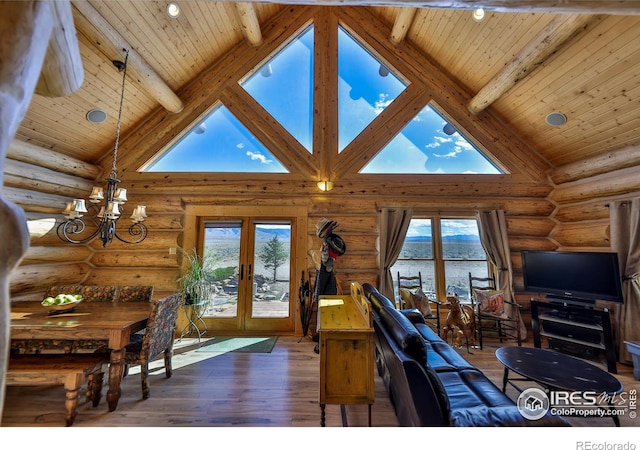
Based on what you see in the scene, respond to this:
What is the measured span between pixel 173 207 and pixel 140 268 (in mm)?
1188

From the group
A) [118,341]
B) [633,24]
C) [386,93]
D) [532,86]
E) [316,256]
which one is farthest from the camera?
[386,93]

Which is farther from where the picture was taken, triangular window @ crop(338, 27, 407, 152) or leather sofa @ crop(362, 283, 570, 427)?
triangular window @ crop(338, 27, 407, 152)

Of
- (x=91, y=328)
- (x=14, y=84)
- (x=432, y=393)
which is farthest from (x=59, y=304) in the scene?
(x=432, y=393)

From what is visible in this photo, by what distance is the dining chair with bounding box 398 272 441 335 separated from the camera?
376 cm

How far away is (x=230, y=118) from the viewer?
14.7 feet

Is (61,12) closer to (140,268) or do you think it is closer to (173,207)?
(173,207)

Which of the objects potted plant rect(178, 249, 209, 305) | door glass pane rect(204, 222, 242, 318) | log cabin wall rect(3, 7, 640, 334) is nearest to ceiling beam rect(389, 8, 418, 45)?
log cabin wall rect(3, 7, 640, 334)

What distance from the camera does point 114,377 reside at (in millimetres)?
2262

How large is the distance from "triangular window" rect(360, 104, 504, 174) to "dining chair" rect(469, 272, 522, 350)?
6.84ft

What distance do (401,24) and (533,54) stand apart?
2096 mm

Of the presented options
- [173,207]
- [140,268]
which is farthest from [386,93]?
[140,268]

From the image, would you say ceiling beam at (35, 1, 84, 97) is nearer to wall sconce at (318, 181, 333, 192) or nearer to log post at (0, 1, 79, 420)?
log post at (0, 1, 79, 420)

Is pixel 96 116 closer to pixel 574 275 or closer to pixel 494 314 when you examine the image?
pixel 494 314

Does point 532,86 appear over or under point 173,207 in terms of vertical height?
over
